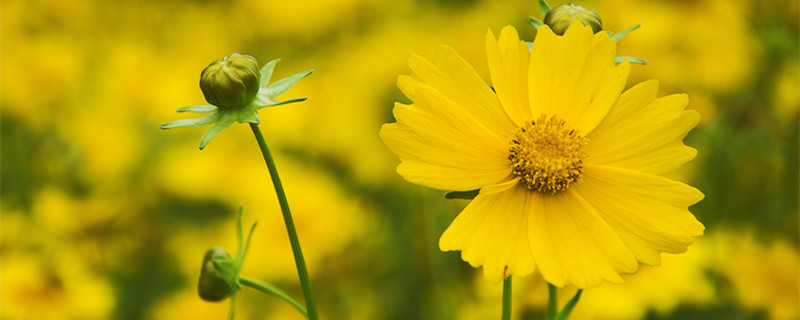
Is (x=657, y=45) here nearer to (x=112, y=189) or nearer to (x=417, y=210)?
(x=417, y=210)

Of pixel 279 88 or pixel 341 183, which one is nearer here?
pixel 279 88

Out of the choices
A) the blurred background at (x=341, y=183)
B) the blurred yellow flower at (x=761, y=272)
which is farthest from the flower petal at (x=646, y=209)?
the blurred yellow flower at (x=761, y=272)

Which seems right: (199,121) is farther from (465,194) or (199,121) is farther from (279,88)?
(465,194)

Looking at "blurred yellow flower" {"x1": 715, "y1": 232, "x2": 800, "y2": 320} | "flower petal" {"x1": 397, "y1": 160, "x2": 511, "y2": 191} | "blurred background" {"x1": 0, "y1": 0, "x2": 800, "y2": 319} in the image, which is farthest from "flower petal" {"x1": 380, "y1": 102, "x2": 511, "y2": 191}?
"blurred yellow flower" {"x1": 715, "y1": 232, "x2": 800, "y2": 320}

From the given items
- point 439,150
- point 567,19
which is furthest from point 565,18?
point 439,150

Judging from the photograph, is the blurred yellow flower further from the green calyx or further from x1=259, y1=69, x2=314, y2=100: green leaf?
x1=259, y1=69, x2=314, y2=100: green leaf
